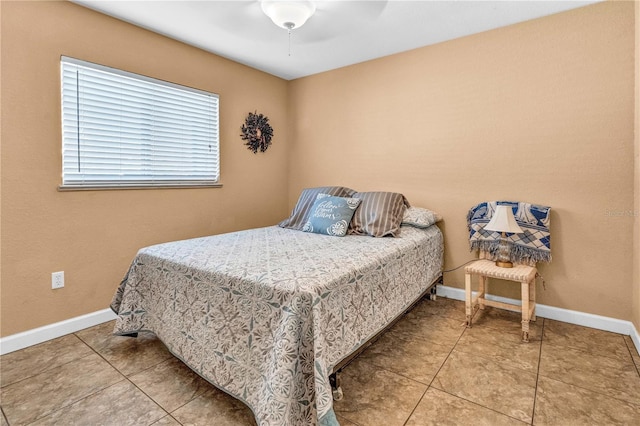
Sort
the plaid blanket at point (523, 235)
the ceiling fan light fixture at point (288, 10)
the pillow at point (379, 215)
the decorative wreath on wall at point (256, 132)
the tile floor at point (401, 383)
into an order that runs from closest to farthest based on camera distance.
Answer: the tile floor at point (401, 383) < the ceiling fan light fixture at point (288, 10) < the plaid blanket at point (523, 235) < the pillow at point (379, 215) < the decorative wreath on wall at point (256, 132)

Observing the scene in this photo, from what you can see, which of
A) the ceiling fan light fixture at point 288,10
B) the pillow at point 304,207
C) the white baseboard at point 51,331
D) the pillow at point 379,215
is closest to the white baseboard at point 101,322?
the white baseboard at point 51,331

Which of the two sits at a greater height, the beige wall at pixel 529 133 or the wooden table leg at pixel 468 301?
the beige wall at pixel 529 133

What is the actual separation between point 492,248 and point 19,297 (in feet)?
11.8

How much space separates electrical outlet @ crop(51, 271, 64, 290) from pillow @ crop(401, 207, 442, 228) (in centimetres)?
277

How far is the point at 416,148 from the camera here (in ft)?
10.7

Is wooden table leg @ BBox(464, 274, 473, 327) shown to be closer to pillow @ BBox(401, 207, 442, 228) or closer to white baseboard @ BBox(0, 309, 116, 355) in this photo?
pillow @ BBox(401, 207, 442, 228)

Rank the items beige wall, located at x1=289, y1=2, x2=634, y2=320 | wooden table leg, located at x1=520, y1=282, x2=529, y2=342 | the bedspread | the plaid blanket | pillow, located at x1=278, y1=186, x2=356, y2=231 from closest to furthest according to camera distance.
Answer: the bedspread → wooden table leg, located at x1=520, y1=282, x2=529, y2=342 → beige wall, located at x1=289, y1=2, x2=634, y2=320 → the plaid blanket → pillow, located at x1=278, y1=186, x2=356, y2=231

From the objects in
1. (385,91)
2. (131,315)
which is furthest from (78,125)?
(385,91)

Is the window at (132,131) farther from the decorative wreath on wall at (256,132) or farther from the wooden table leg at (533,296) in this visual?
the wooden table leg at (533,296)

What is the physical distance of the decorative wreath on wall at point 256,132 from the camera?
3.70m

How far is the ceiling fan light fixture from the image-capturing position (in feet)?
6.91

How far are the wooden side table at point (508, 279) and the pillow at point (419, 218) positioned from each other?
52 cm

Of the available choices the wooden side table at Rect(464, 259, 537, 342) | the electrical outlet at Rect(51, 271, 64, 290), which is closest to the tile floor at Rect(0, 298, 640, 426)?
the wooden side table at Rect(464, 259, 537, 342)

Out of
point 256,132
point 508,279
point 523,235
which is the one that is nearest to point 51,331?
point 256,132
